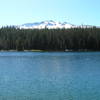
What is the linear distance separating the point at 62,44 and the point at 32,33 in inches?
1066

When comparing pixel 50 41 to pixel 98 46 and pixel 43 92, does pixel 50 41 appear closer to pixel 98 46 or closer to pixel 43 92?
pixel 98 46

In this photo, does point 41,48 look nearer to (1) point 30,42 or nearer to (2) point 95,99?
(1) point 30,42

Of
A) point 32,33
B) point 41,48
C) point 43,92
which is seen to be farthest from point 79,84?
point 32,33

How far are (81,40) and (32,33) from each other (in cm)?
3604

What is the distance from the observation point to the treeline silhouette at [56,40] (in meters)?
164

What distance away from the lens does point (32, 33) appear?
186 metres

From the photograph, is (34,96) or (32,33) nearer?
(34,96)

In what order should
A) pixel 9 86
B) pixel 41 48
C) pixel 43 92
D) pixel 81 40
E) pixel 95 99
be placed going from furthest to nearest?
pixel 41 48 → pixel 81 40 → pixel 9 86 → pixel 43 92 → pixel 95 99

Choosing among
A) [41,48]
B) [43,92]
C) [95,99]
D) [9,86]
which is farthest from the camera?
[41,48]

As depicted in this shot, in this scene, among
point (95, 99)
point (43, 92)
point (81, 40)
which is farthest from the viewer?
point (81, 40)

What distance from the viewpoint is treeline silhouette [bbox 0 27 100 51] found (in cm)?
16412

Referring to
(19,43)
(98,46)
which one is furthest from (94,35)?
(19,43)

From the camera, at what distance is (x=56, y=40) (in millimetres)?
168000

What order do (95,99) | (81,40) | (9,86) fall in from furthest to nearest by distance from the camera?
(81,40) → (9,86) → (95,99)
